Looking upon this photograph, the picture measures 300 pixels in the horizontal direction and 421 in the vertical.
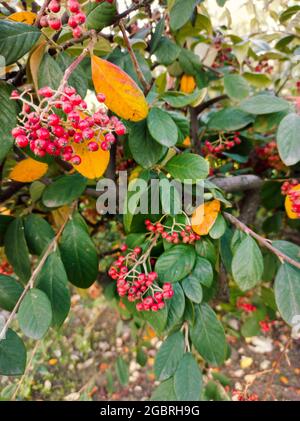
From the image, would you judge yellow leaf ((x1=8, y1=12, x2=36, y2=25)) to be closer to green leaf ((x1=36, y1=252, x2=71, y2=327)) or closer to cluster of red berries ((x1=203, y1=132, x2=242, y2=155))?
green leaf ((x1=36, y1=252, x2=71, y2=327))

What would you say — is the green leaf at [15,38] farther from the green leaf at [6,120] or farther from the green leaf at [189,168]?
the green leaf at [189,168]

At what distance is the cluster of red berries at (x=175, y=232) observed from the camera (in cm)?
65

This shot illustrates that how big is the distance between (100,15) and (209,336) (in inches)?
21.5

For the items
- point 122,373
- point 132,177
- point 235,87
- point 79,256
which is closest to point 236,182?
point 235,87

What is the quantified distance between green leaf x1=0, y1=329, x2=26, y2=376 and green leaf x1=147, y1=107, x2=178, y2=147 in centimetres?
37

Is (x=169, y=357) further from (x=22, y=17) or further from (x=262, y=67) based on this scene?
(x=262, y=67)

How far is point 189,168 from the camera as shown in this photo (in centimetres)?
61

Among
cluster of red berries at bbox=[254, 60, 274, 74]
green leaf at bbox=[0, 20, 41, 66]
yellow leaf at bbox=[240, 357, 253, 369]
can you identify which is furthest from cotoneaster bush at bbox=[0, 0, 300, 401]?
yellow leaf at bbox=[240, 357, 253, 369]

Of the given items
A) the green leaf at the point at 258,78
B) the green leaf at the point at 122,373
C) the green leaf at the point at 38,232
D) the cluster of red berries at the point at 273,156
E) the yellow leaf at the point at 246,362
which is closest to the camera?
the green leaf at the point at 38,232

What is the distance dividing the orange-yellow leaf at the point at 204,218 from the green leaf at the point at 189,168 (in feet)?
0.20

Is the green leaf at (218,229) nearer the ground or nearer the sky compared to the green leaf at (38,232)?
nearer the sky

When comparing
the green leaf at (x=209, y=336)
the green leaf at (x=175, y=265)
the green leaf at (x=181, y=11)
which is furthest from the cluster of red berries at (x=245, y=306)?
the green leaf at (x=181, y=11)

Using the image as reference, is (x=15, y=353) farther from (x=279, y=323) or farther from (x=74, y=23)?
Answer: (x=279, y=323)
